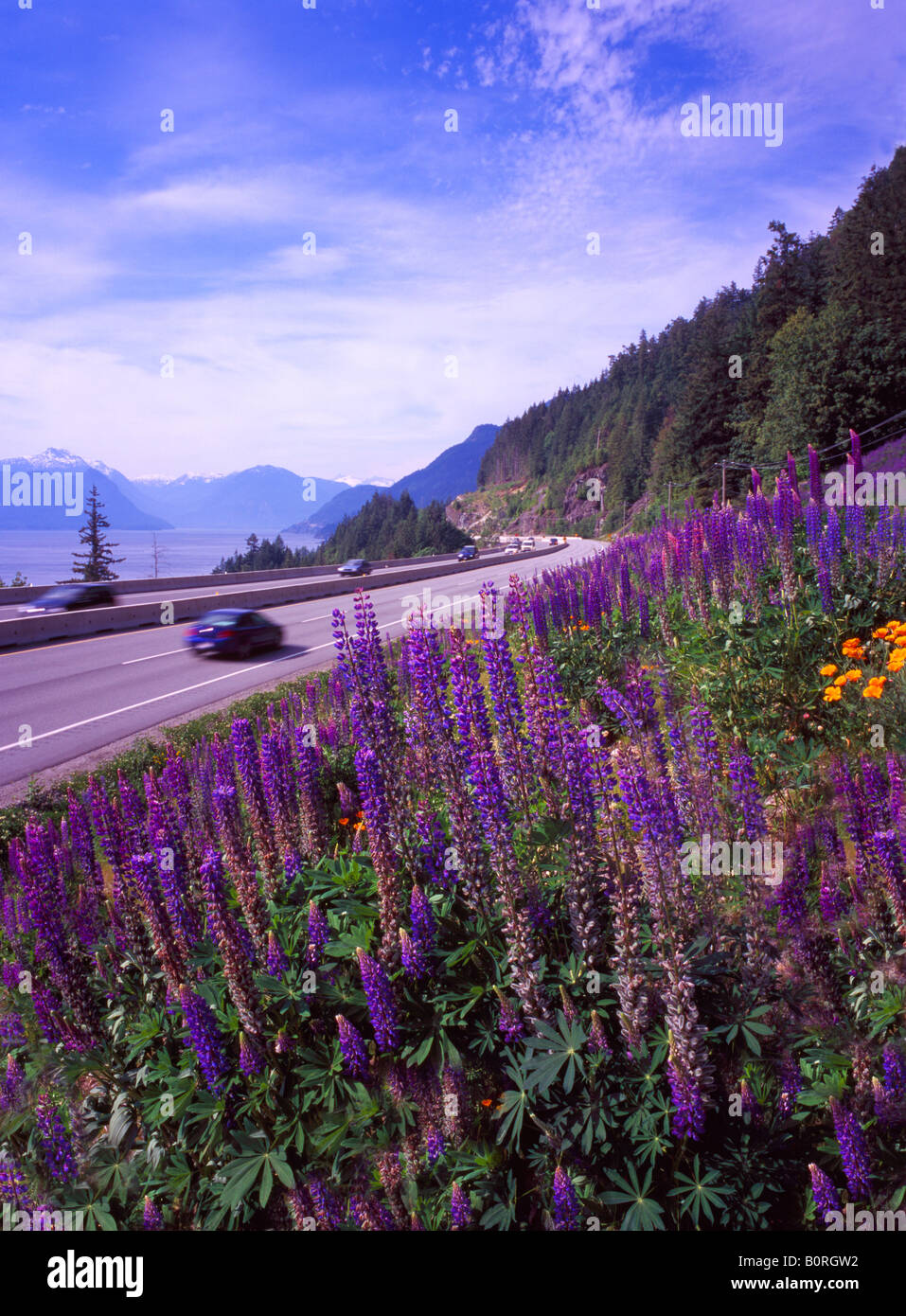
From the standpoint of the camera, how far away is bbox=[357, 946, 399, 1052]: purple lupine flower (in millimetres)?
2605

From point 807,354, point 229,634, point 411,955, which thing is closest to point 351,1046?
point 411,955

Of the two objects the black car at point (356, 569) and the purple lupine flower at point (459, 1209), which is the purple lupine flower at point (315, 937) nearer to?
Result: the purple lupine flower at point (459, 1209)

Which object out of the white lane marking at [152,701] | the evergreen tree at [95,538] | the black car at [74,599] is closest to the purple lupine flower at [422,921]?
the white lane marking at [152,701]

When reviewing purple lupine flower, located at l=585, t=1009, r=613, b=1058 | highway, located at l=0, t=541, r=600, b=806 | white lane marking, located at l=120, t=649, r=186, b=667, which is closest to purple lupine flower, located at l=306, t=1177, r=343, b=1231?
purple lupine flower, located at l=585, t=1009, r=613, b=1058

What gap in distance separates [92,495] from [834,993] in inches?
3787

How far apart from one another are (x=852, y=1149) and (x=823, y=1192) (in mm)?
188

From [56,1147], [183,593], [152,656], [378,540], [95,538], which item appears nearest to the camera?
[56,1147]

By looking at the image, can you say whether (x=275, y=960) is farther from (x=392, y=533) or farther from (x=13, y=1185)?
(x=392, y=533)

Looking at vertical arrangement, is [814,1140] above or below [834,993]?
below

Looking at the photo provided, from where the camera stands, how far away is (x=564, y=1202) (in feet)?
7.45
